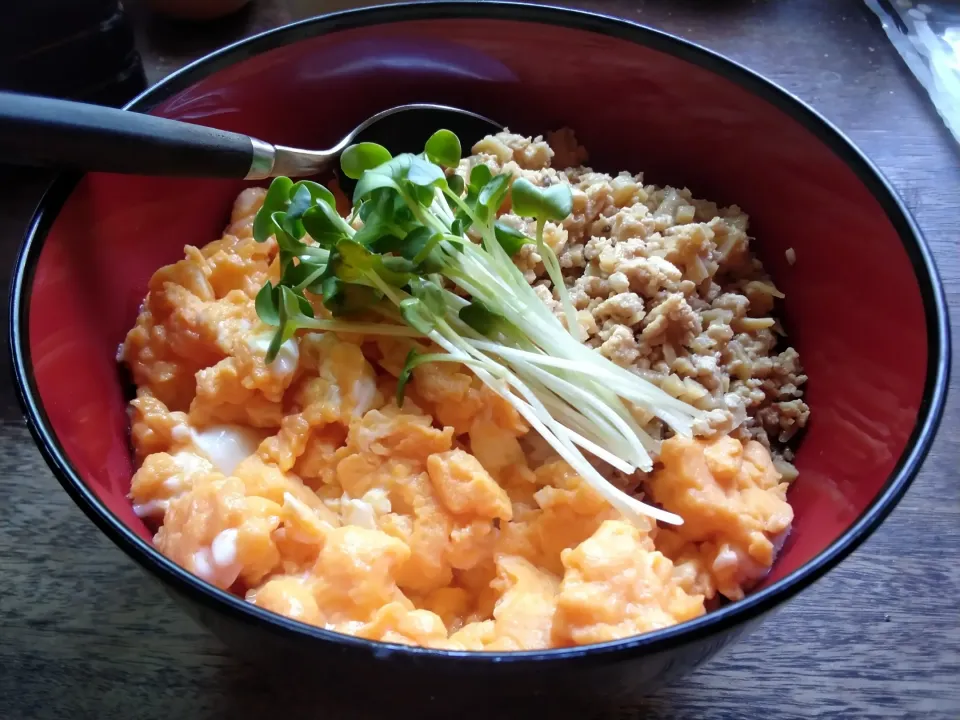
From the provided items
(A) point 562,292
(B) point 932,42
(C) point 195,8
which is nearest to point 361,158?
(A) point 562,292

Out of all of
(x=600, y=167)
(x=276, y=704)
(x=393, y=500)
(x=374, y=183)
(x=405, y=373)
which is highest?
(x=374, y=183)

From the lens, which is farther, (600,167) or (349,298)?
(600,167)

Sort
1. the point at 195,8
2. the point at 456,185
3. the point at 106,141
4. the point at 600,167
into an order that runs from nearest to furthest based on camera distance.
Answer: the point at 106,141 < the point at 456,185 < the point at 600,167 < the point at 195,8

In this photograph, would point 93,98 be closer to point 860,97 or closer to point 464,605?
point 464,605

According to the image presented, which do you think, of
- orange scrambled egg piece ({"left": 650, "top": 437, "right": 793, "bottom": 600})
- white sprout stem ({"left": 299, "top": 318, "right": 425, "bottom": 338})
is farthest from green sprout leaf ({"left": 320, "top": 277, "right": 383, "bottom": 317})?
orange scrambled egg piece ({"left": 650, "top": 437, "right": 793, "bottom": 600})

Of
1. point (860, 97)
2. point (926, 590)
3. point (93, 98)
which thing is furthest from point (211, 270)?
point (860, 97)

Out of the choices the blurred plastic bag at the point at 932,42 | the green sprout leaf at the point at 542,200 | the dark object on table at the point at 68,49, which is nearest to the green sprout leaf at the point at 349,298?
the green sprout leaf at the point at 542,200

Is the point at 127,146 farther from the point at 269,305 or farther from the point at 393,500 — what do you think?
the point at 393,500
